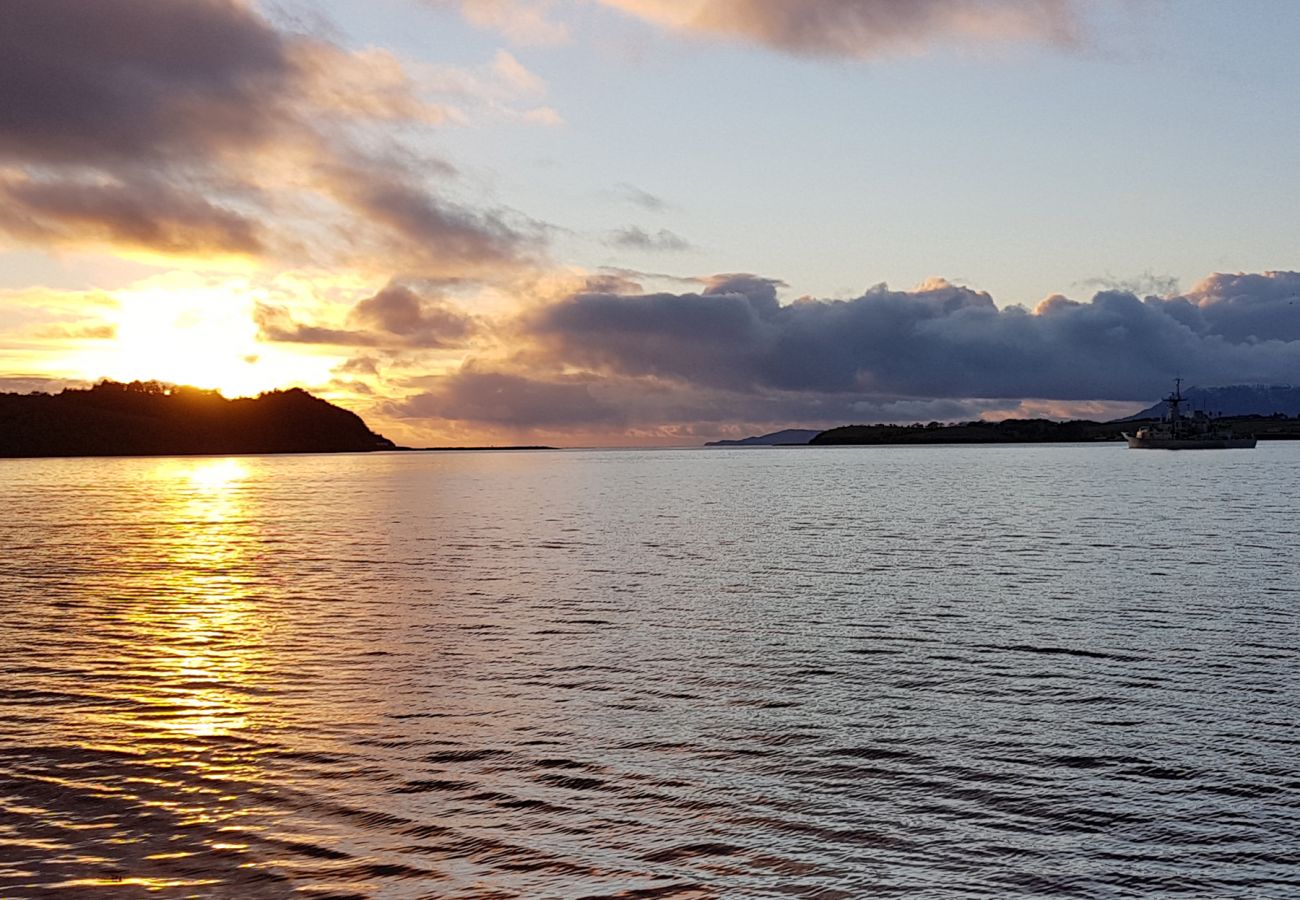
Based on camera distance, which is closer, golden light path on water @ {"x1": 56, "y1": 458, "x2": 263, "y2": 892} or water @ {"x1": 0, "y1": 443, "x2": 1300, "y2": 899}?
water @ {"x1": 0, "y1": 443, "x2": 1300, "y2": 899}

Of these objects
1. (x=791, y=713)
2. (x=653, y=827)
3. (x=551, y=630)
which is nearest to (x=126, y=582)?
(x=551, y=630)

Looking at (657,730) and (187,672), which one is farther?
(187,672)

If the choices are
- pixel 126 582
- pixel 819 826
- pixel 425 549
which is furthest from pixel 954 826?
pixel 425 549

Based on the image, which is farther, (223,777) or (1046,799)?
(223,777)

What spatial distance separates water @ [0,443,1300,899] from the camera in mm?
15492

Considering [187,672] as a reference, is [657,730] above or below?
below

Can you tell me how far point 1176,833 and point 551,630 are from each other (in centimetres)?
2359

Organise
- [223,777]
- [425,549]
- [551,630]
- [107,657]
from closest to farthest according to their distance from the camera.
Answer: [223,777] < [107,657] < [551,630] < [425,549]

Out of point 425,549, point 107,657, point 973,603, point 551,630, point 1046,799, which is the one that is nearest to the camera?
point 1046,799

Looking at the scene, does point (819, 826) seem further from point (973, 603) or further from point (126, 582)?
point (126, 582)

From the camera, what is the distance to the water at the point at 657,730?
15.5m

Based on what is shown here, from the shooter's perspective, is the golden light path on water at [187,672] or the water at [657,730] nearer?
the water at [657,730]

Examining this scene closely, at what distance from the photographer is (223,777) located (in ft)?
65.8

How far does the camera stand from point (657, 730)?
2333cm
